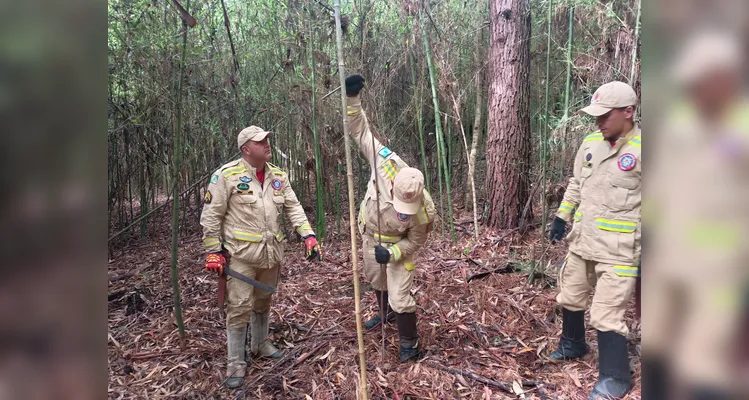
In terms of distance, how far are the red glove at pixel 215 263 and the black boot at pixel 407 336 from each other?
1.26 m

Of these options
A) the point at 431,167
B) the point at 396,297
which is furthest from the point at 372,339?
the point at 431,167

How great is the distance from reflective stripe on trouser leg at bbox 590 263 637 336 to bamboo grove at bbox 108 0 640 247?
1.67 metres

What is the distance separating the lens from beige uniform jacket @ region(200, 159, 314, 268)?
9.14ft

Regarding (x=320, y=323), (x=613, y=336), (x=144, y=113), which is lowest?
(x=320, y=323)

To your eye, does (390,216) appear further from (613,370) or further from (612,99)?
(613,370)

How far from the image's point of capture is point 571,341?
9.37 feet

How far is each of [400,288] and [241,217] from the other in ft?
4.03

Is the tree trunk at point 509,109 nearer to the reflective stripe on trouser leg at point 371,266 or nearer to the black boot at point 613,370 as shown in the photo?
the reflective stripe on trouser leg at point 371,266

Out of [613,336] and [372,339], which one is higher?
[613,336]
